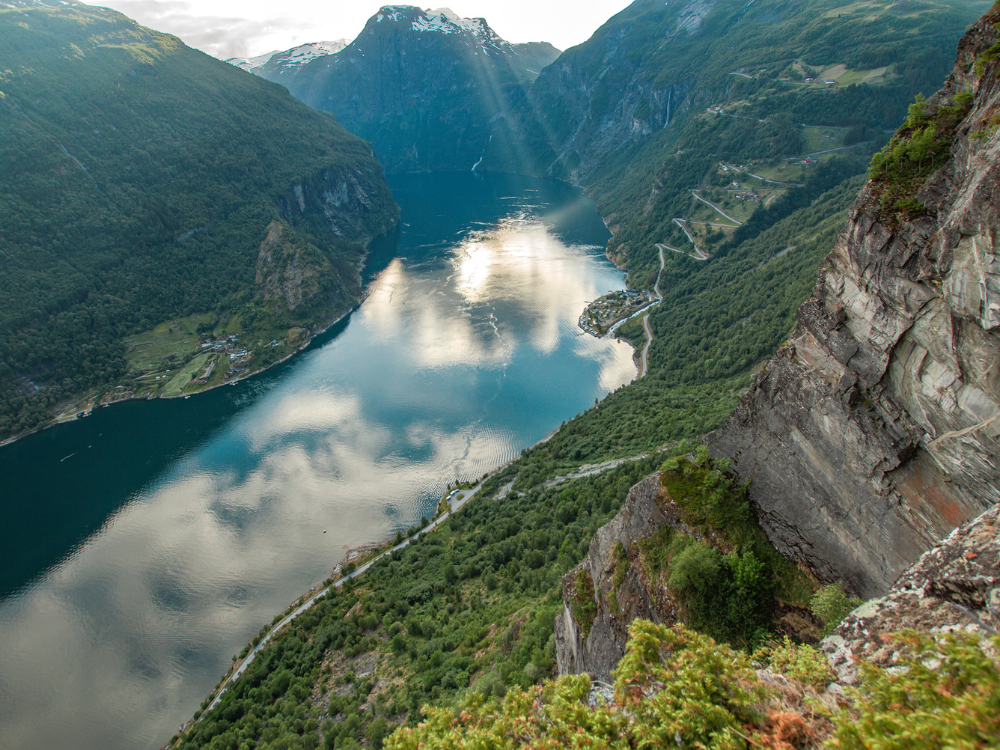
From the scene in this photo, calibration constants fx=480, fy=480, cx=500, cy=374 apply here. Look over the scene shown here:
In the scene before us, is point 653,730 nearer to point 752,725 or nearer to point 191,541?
point 752,725

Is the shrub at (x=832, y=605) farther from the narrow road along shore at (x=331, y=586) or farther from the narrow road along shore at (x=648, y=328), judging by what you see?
the narrow road along shore at (x=648, y=328)

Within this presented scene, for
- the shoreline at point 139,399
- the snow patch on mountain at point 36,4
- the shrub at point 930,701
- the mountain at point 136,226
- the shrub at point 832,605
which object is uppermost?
the snow patch on mountain at point 36,4

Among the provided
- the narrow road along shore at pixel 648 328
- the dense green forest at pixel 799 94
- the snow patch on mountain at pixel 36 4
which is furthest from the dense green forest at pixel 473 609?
the snow patch on mountain at pixel 36 4

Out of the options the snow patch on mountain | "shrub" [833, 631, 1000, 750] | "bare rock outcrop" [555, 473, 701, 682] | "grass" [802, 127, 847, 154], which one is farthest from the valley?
the snow patch on mountain

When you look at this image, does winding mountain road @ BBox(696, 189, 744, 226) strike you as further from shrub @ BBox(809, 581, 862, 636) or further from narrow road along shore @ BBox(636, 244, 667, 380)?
shrub @ BBox(809, 581, 862, 636)

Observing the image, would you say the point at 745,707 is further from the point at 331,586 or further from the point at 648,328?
the point at 648,328

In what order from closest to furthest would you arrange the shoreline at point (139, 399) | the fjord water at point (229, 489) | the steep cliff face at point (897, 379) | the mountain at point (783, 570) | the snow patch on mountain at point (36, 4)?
the mountain at point (783, 570) < the steep cliff face at point (897, 379) < the fjord water at point (229, 489) < the shoreline at point (139, 399) < the snow patch on mountain at point (36, 4)
